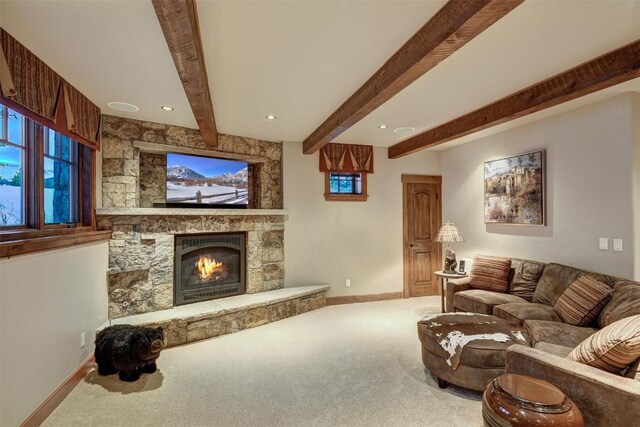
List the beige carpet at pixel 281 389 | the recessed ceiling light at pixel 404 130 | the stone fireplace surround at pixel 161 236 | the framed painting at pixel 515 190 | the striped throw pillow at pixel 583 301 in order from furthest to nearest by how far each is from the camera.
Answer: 1. the recessed ceiling light at pixel 404 130
2. the framed painting at pixel 515 190
3. the stone fireplace surround at pixel 161 236
4. the striped throw pillow at pixel 583 301
5. the beige carpet at pixel 281 389

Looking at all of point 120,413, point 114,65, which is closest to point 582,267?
point 120,413

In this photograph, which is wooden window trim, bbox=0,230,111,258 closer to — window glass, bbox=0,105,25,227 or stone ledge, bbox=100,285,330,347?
window glass, bbox=0,105,25,227

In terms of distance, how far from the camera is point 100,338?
8.98ft

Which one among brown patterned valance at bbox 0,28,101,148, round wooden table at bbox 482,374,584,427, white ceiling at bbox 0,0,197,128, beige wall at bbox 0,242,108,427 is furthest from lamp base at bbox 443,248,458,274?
brown patterned valance at bbox 0,28,101,148

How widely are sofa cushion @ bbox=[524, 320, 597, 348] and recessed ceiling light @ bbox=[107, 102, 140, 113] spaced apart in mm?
4276

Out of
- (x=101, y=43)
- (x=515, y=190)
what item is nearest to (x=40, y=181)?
(x=101, y=43)

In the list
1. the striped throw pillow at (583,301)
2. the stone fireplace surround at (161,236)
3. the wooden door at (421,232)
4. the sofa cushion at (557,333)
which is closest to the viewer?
the sofa cushion at (557,333)

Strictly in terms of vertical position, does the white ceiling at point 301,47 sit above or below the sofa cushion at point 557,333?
above

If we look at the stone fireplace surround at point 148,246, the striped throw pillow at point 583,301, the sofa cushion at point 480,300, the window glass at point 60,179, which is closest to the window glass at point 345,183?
the stone fireplace surround at point 148,246

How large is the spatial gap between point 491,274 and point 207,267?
12.2ft

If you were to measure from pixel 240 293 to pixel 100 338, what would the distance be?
184 centimetres

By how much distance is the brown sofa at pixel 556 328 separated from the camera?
1.51 m

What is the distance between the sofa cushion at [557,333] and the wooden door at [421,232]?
275 cm

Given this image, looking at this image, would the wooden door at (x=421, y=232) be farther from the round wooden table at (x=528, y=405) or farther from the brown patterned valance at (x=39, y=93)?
the brown patterned valance at (x=39, y=93)
